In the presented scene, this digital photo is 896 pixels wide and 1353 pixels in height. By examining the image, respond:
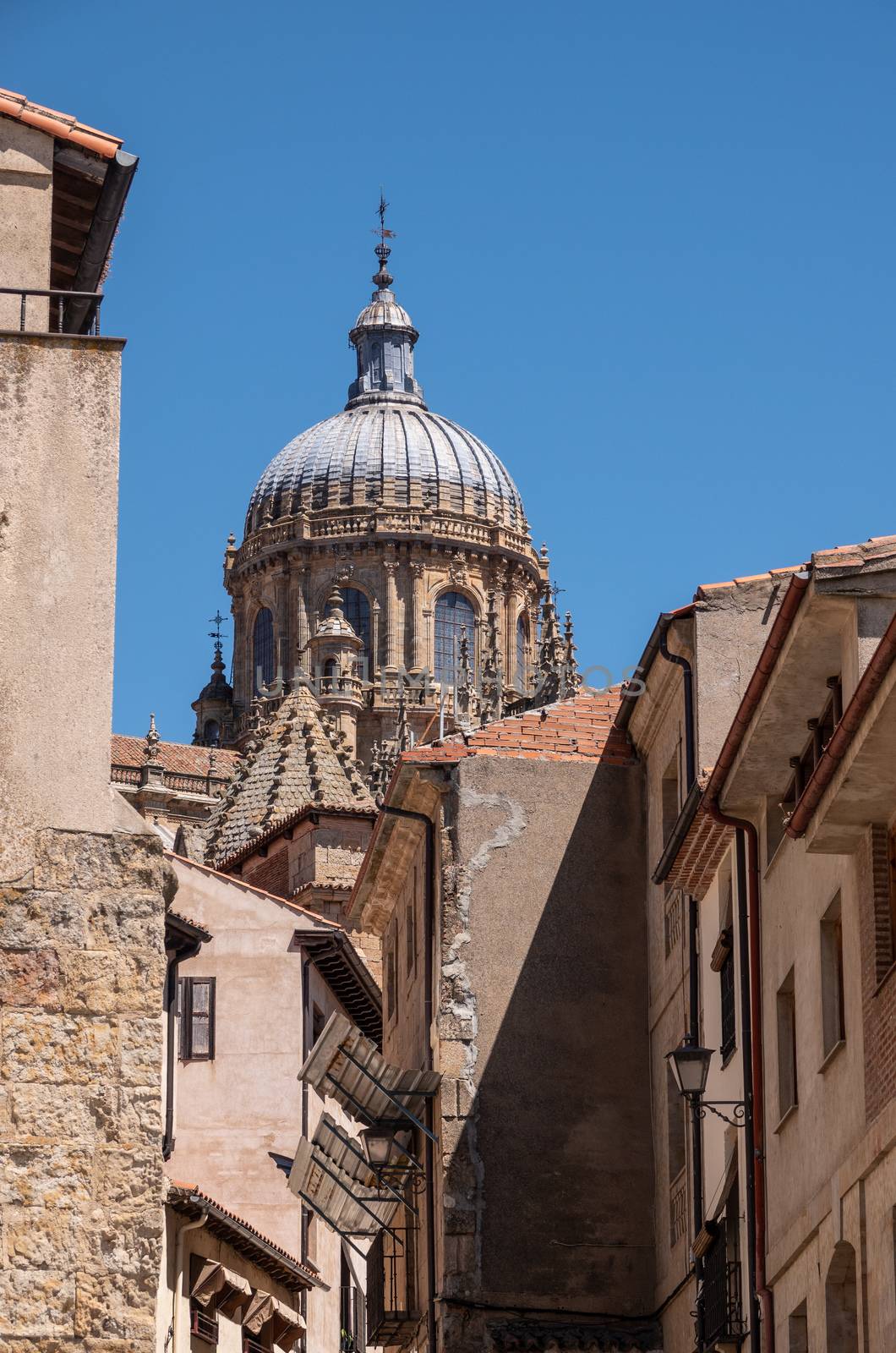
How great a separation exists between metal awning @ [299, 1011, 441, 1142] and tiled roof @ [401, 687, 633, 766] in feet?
9.14

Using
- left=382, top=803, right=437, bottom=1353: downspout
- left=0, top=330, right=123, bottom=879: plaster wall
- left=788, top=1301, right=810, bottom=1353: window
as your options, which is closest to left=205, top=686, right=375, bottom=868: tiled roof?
left=382, top=803, right=437, bottom=1353: downspout

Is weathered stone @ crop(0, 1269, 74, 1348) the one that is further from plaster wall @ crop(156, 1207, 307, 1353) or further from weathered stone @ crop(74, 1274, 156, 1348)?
plaster wall @ crop(156, 1207, 307, 1353)

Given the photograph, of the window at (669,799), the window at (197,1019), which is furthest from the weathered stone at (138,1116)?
the window at (197,1019)

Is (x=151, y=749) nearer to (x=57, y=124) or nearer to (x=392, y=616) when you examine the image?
(x=392, y=616)

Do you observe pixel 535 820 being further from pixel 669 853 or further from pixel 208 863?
pixel 208 863

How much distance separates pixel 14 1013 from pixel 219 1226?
16864mm

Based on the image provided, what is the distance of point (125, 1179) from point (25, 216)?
16.8ft

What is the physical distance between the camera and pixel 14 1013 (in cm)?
1284

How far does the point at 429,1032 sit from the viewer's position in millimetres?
26969

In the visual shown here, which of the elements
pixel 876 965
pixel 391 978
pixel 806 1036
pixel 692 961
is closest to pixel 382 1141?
pixel 692 961

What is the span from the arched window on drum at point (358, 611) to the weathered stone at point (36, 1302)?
344 ft

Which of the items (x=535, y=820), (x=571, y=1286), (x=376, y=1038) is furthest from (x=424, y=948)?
(x=376, y=1038)

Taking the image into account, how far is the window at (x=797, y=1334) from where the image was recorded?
17.7 meters

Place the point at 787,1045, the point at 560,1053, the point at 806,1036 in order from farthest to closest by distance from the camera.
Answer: the point at 560,1053 → the point at 787,1045 → the point at 806,1036
